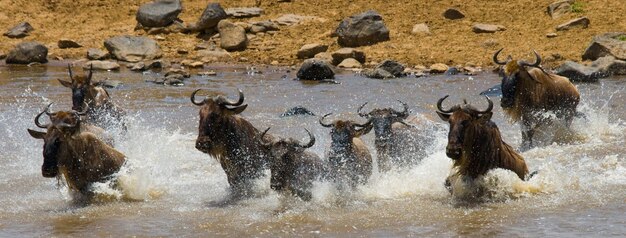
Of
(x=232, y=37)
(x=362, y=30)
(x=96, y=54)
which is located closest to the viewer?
(x=362, y=30)

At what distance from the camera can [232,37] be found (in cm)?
2550

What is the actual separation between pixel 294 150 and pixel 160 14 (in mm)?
17409

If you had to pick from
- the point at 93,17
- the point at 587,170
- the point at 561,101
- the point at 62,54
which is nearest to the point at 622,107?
the point at 561,101

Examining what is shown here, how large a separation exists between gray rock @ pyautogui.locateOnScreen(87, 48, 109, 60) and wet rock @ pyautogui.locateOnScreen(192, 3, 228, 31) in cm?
252

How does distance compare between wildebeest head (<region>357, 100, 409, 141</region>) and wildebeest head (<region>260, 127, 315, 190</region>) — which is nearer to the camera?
wildebeest head (<region>260, 127, 315, 190</region>)

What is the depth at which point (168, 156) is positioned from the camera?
13969mm

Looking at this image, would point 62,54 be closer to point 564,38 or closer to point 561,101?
point 564,38

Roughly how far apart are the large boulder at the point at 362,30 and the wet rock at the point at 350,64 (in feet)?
4.58

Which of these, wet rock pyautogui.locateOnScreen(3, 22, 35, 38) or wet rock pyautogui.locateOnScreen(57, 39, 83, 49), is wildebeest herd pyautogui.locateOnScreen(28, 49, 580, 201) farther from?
wet rock pyautogui.locateOnScreen(3, 22, 35, 38)

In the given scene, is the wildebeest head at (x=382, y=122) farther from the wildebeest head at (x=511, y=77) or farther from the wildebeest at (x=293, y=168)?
the wildebeest head at (x=511, y=77)

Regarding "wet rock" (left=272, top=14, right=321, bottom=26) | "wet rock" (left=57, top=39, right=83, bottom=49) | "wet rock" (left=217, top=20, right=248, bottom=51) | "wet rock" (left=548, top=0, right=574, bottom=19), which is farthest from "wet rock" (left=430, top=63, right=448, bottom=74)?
"wet rock" (left=57, top=39, right=83, bottom=49)

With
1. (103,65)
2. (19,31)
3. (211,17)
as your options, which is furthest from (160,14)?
(103,65)

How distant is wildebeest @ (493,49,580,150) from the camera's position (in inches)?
550

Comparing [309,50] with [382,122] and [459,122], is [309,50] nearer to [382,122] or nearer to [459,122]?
[382,122]
